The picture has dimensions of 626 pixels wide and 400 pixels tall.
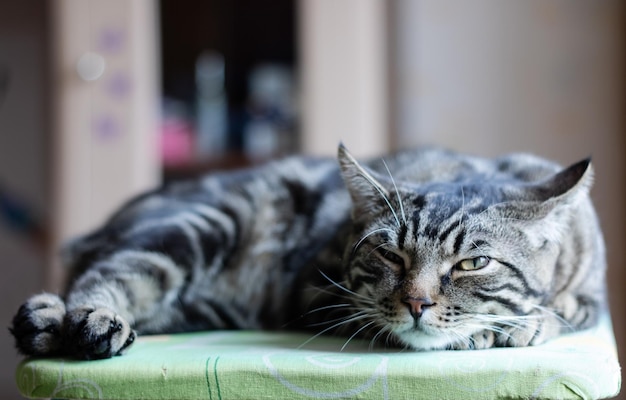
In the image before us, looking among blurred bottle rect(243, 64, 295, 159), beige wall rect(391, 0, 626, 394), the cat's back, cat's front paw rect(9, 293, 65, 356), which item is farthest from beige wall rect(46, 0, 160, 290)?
cat's front paw rect(9, 293, 65, 356)

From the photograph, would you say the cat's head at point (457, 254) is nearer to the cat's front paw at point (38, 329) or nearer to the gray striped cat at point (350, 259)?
the gray striped cat at point (350, 259)

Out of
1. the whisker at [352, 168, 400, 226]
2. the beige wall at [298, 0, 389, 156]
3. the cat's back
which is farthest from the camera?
the beige wall at [298, 0, 389, 156]

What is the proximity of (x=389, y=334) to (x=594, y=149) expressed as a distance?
56.8 inches

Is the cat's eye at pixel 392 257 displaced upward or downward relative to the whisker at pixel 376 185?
downward

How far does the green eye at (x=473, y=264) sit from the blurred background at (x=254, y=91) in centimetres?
116

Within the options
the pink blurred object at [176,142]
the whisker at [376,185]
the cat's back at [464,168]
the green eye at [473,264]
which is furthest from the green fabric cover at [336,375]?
the pink blurred object at [176,142]

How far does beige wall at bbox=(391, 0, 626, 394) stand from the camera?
7.04 feet

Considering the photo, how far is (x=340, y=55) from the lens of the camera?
6.99ft

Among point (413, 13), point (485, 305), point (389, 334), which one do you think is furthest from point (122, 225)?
point (413, 13)

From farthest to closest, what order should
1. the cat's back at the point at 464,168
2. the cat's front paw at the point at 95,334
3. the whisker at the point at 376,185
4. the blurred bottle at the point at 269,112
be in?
the blurred bottle at the point at 269,112, the cat's back at the point at 464,168, the whisker at the point at 376,185, the cat's front paw at the point at 95,334

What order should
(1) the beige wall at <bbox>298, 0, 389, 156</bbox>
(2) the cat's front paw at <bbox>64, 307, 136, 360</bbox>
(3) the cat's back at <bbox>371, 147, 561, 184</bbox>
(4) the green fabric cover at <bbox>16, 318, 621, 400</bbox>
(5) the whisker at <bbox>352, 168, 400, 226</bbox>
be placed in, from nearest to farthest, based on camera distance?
1. (4) the green fabric cover at <bbox>16, 318, 621, 400</bbox>
2. (2) the cat's front paw at <bbox>64, 307, 136, 360</bbox>
3. (5) the whisker at <bbox>352, 168, 400, 226</bbox>
4. (3) the cat's back at <bbox>371, 147, 561, 184</bbox>
5. (1) the beige wall at <bbox>298, 0, 389, 156</bbox>

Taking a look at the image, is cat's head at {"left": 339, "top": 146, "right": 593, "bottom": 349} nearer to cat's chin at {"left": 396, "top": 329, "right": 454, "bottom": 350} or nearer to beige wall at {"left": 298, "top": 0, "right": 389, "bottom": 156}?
cat's chin at {"left": 396, "top": 329, "right": 454, "bottom": 350}

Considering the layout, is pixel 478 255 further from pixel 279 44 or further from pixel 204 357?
pixel 279 44

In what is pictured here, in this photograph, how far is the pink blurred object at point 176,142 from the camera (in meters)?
2.27
